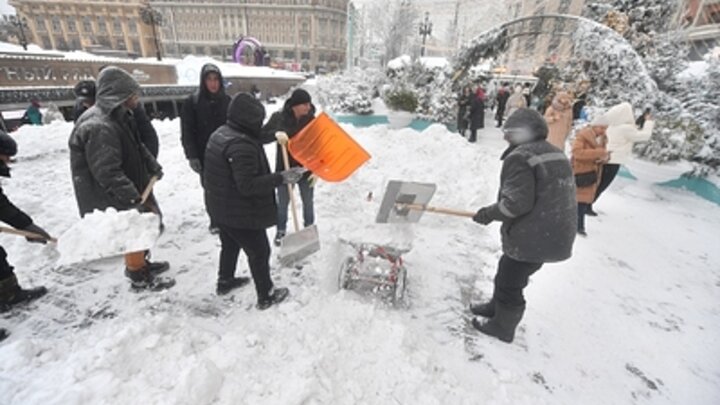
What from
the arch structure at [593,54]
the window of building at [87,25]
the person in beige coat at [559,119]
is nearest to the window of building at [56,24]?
the window of building at [87,25]

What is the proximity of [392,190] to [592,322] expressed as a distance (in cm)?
204

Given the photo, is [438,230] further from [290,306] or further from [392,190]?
[290,306]

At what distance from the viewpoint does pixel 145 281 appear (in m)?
2.65

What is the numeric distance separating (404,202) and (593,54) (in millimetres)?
7862

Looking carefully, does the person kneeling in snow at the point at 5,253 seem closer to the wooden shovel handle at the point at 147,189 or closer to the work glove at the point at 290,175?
the wooden shovel handle at the point at 147,189

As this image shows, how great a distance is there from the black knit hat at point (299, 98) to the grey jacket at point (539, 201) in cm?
188

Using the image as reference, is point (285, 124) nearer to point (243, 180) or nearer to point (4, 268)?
point (243, 180)

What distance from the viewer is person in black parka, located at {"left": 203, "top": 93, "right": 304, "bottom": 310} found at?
6.43 feet

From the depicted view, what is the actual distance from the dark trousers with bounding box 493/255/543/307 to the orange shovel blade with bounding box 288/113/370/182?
1.30m

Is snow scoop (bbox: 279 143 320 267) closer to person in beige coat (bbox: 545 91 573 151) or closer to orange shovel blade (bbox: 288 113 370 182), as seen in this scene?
orange shovel blade (bbox: 288 113 370 182)

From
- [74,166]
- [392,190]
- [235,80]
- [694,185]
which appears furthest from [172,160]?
[235,80]

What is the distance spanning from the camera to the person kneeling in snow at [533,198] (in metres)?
1.89

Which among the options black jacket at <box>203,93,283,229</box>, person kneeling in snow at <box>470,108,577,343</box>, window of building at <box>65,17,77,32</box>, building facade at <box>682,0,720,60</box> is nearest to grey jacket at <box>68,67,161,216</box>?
black jacket at <box>203,93,283,229</box>

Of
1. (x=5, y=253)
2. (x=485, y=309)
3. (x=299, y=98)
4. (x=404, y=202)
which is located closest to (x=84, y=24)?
(x=5, y=253)
